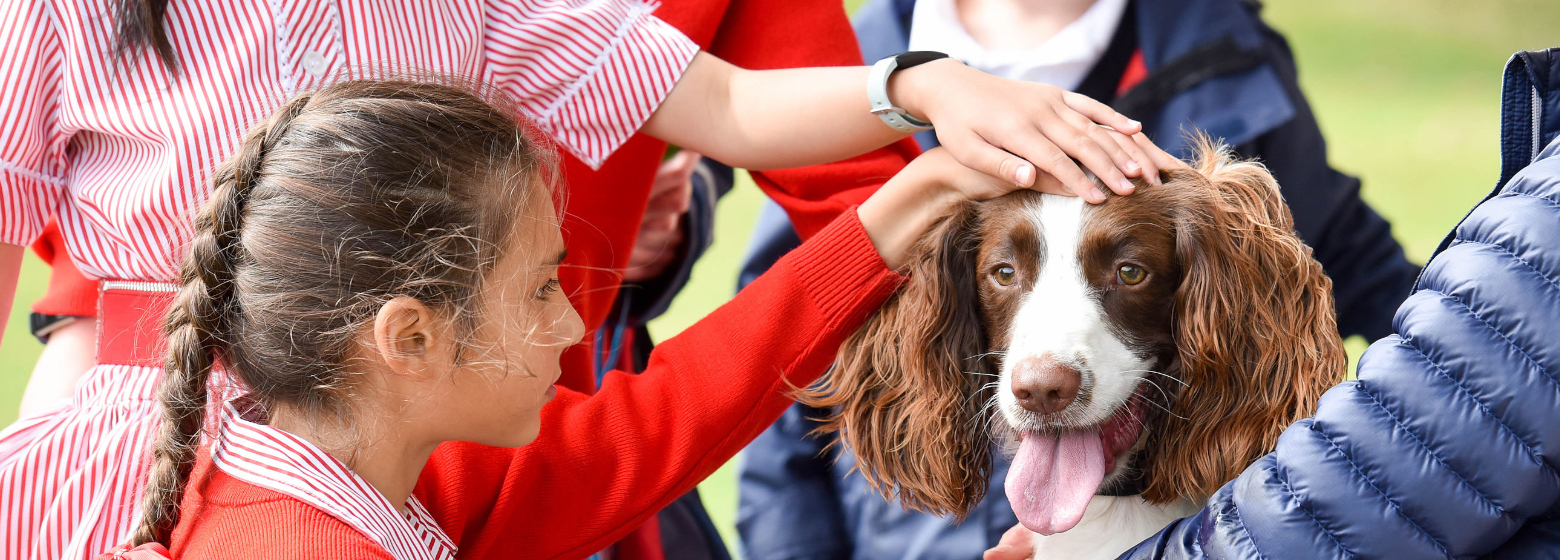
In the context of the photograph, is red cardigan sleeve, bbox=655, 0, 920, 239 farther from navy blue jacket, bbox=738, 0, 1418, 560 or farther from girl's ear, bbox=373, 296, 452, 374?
girl's ear, bbox=373, 296, 452, 374

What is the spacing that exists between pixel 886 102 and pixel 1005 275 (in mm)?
240

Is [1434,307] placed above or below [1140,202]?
above

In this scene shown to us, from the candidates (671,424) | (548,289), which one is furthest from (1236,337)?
(548,289)

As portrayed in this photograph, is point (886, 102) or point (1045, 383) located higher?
point (886, 102)

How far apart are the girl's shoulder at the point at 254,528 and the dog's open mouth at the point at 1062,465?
25.7 inches

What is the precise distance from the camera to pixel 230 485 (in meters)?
1.00

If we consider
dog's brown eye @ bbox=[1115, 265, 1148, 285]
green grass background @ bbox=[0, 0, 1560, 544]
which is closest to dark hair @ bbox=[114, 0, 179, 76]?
dog's brown eye @ bbox=[1115, 265, 1148, 285]

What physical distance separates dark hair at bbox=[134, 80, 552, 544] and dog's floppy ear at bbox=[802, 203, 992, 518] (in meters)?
0.49

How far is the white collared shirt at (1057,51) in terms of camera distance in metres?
1.94

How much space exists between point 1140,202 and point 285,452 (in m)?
0.88

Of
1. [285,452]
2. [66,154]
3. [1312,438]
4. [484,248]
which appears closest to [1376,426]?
[1312,438]

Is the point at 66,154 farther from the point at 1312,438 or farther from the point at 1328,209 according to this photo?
the point at 1328,209

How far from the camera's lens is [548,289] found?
114cm

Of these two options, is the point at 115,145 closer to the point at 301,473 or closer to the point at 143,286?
the point at 143,286
